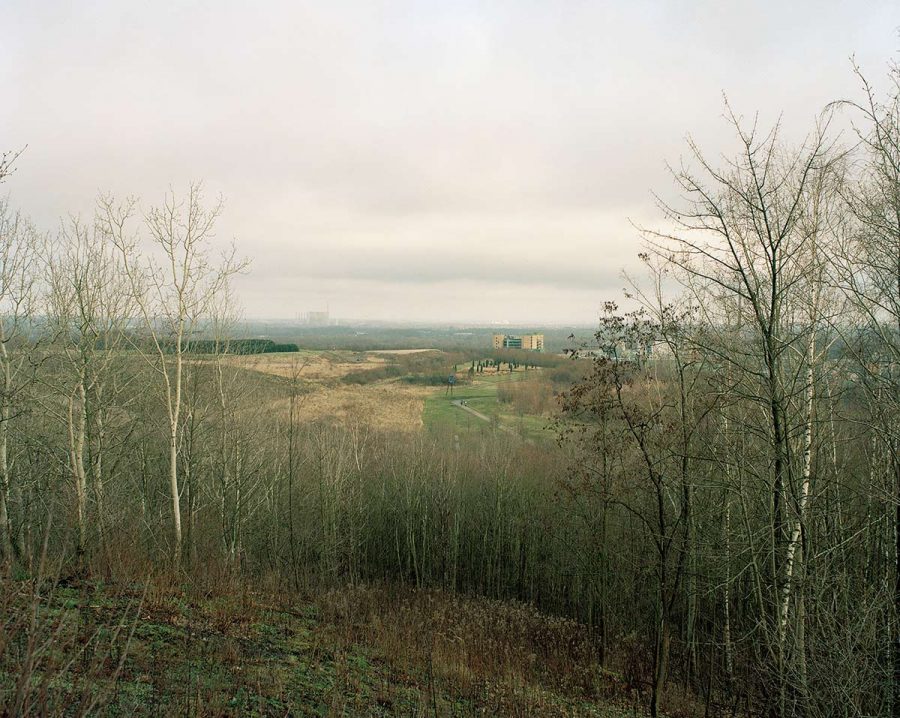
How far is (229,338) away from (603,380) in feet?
40.6

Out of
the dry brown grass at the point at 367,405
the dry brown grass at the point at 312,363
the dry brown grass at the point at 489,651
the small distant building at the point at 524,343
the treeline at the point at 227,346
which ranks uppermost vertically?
A: the small distant building at the point at 524,343

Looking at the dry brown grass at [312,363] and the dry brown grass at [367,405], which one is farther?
the dry brown grass at [367,405]

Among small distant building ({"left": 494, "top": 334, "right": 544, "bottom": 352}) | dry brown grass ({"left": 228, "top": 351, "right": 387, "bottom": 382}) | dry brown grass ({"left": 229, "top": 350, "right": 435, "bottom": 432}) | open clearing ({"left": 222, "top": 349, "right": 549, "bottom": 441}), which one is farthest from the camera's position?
small distant building ({"left": 494, "top": 334, "right": 544, "bottom": 352})

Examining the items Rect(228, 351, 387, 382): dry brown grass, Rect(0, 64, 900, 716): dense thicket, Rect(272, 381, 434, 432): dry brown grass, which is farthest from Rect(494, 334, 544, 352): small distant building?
Rect(0, 64, 900, 716): dense thicket

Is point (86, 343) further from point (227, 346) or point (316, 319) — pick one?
point (316, 319)

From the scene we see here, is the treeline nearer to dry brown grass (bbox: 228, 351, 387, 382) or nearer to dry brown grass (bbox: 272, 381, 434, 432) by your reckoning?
dry brown grass (bbox: 228, 351, 387, 382)

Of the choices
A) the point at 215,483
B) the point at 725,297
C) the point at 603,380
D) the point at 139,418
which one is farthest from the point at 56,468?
the point at 725,297

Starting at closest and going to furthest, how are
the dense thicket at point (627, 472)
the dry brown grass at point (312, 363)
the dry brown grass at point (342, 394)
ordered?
the dense thicket at point (627, 472), the dry brown grass at point (312, 363), the dry brown grass at point (342, 394)

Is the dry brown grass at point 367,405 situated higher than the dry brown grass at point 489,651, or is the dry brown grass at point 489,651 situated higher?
the dry brown grass at point 367,405

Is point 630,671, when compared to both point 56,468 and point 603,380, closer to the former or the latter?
point 603,380

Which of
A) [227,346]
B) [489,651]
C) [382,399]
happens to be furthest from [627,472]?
[382,399]

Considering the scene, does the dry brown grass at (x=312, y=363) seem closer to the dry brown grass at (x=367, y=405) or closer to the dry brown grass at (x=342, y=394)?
the dry brown grass at (x=342, y=394)

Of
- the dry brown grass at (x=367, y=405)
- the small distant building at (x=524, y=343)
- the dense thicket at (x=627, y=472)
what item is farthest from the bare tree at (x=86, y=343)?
the small distant building at (x=524, y=343)

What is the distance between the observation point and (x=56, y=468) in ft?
44.1
